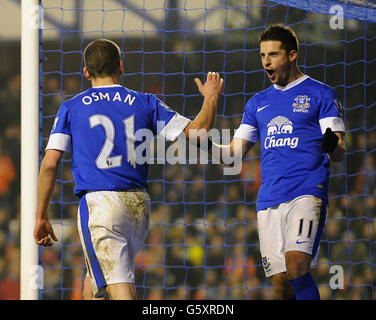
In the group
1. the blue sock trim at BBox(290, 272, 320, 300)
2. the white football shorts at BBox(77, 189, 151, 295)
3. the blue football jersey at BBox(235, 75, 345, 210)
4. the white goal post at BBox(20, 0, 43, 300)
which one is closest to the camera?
the white football shorts at BBox(77, 189, 151, 295)

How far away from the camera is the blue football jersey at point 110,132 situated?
396 centimetres

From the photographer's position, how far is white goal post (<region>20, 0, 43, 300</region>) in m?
5.14

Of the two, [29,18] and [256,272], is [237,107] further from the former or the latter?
[29,18]

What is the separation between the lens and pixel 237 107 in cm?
859

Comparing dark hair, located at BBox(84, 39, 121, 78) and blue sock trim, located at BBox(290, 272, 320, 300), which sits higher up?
dark hair, located at BBox(84, 39, 121, 78)

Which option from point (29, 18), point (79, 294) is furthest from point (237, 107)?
point (29, 18)

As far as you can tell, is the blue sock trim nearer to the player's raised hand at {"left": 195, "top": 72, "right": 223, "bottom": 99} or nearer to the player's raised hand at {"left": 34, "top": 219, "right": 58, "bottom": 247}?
the player's raised hand at {"left": 195, "top": 72, "right": 223, "bottom": 99}

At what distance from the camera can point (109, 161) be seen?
3.96m

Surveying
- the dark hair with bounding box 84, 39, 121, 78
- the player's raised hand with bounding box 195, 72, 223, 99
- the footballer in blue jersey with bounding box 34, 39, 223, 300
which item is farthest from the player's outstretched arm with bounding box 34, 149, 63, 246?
the player's raised hand with bounding box 195, 72, 223, 99

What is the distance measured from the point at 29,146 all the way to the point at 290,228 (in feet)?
6.27

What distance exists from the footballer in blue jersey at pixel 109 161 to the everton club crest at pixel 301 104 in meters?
0.61

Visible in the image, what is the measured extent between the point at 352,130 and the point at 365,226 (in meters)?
1.06

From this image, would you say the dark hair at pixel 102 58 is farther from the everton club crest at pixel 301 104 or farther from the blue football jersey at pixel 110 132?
the everton club crest at pixel 301 104

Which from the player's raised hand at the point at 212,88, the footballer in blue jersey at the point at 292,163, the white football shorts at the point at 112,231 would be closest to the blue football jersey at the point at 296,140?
the footballer in blue jersey at the point at 292,163
